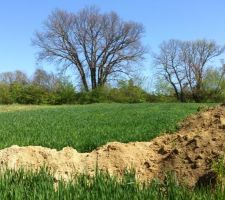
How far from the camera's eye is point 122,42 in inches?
2916

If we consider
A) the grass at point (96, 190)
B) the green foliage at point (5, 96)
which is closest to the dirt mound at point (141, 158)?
the grass at point (96, 190)

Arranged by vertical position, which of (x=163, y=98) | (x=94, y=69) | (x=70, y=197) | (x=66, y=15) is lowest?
(x=70, y=197)

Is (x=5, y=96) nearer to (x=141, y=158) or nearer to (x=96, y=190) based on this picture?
(x=141, y=158)

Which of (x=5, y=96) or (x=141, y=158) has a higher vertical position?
(x=5, y=96)

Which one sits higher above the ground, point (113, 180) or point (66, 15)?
point (66, 15)

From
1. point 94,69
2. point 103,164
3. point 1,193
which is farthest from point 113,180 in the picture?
point 94,69

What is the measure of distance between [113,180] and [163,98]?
62088 millimetres

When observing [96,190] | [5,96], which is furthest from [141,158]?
[5,96]

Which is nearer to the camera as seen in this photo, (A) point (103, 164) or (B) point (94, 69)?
(A) point (103, 164)

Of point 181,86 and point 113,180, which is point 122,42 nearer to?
point 181,86

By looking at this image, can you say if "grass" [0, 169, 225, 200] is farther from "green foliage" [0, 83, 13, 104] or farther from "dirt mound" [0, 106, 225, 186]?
"green foliage" [0, 83, 13, 104]

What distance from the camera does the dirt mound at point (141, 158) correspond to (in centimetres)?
686

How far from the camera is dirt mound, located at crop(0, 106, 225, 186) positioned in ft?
22.5

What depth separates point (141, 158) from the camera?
7750mm
